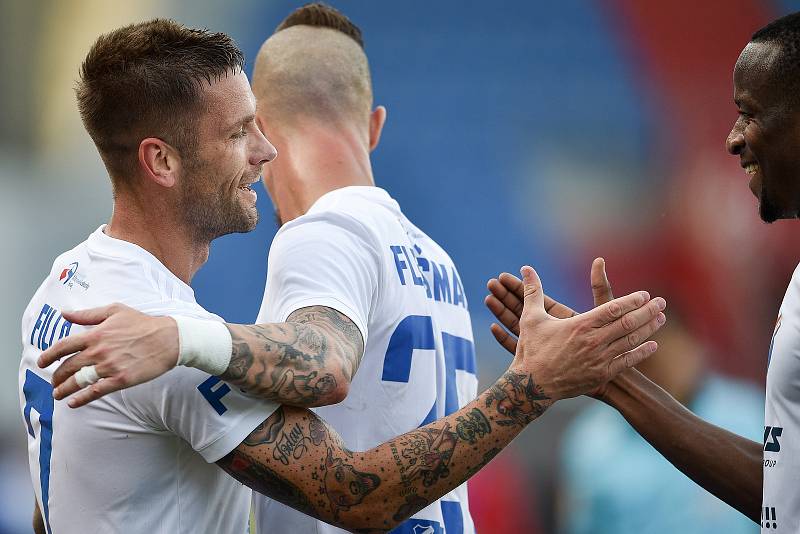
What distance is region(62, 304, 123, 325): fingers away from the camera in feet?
6.38

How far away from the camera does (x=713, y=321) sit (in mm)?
5410

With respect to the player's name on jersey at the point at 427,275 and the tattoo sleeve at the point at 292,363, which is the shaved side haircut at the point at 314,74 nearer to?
the player's name on jersey at the point at 427,275

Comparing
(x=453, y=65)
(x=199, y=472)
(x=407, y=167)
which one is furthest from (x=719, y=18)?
(x=199, y=472)

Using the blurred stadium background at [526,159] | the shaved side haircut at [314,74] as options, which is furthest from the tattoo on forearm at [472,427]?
the blurred stadium background at [526,159]

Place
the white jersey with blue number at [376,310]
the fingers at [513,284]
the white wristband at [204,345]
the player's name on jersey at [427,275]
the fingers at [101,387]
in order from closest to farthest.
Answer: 1. the fingers at [101,387]
2. the white wristband at [204,345]
3. the white jersey with blue number at [376,310]
4. the player's name on jersey at [427,275]
5. the fingers at [513,284]

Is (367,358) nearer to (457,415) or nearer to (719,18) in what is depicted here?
(457,415)

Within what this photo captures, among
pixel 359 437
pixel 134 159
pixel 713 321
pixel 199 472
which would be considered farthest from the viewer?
pixel 713 321

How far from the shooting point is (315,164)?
10.6ft

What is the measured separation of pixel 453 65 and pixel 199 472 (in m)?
3.91

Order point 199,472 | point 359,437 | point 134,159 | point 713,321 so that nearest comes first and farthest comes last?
point 199,472 → point 134,159 → point 359,437 → point 713,321

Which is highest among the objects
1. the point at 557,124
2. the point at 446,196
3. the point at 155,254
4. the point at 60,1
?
the point at 60,1

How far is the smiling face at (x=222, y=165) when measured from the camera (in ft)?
8.11

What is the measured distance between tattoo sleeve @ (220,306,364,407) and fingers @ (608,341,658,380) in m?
0.62

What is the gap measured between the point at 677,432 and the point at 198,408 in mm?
1456
